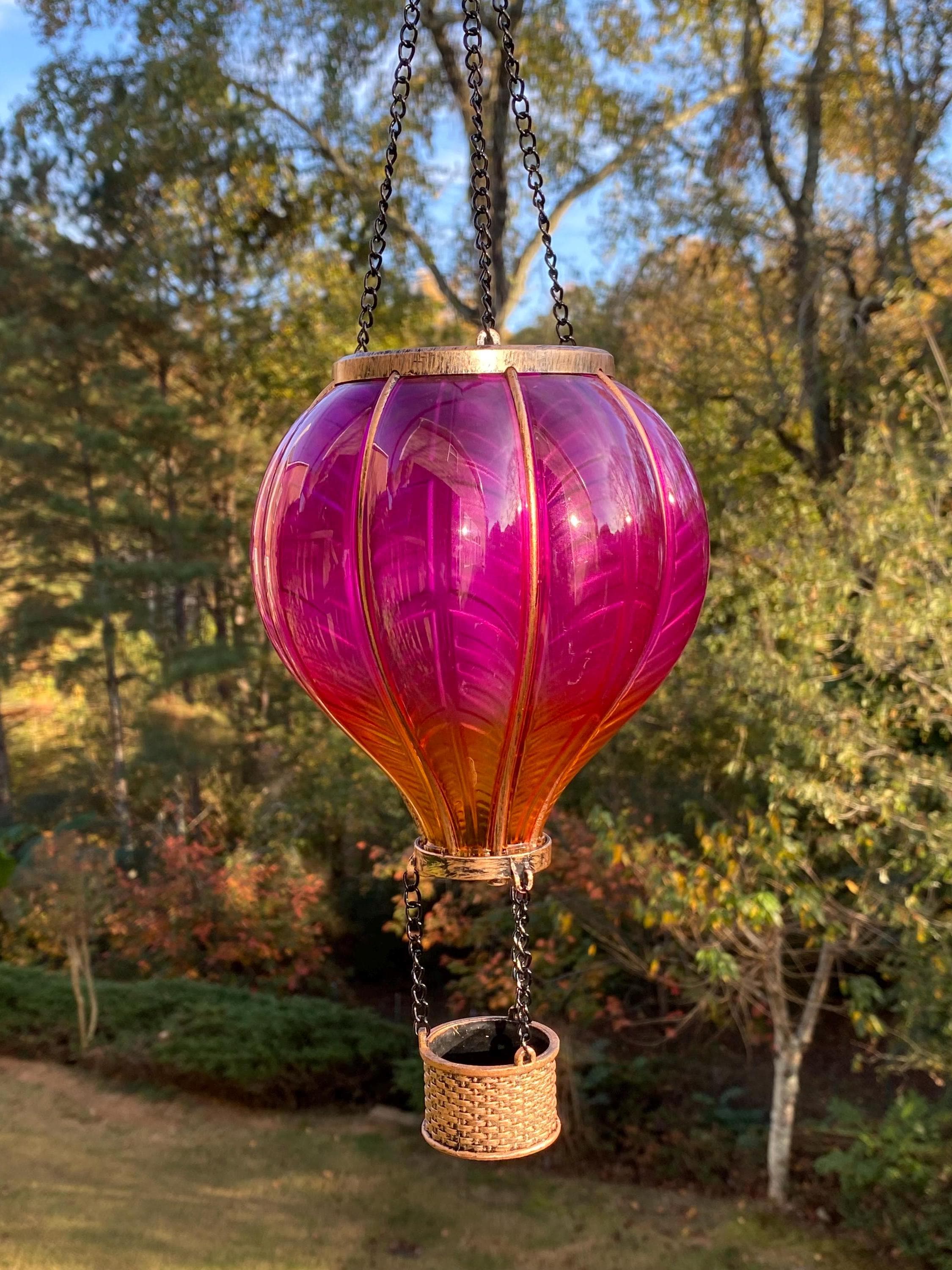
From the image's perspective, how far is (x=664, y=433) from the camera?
3.79ft

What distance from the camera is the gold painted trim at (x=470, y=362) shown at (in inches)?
Result: 41.7

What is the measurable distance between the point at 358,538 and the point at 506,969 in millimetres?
5870

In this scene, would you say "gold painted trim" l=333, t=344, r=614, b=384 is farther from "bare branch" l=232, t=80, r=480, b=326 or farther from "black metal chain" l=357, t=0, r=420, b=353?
"bare branch" l=232, t=80, r=480, b=326

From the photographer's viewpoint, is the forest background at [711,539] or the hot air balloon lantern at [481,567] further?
the forest background at [711,539]

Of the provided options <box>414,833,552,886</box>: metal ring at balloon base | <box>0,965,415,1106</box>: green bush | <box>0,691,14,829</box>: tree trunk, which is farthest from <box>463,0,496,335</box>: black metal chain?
<box>0,691,14,829</box>: tree trunk

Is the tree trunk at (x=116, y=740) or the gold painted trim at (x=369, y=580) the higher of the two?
the gold painted trim at (x=369, y=580)

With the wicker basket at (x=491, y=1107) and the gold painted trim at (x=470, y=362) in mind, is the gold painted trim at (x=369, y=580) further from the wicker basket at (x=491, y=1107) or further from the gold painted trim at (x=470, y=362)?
the wicker basket at (x=491, y=1107)

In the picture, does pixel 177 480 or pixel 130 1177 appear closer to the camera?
pixel 130 1177

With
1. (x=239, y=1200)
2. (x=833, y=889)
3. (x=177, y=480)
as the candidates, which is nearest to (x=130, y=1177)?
(x=239, y=1200)

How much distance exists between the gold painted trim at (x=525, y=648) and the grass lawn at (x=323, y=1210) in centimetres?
550

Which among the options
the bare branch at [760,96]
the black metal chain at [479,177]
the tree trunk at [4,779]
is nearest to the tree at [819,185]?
the bare branch at [760,96]

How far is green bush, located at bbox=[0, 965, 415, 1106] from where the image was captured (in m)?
7.84

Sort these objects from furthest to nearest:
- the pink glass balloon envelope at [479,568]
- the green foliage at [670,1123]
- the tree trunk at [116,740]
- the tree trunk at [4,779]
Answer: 1. the tree trunk at [4,779]
2. the tree trunk at [116,740]
3. the green foliage at [670,1123]
4. the pink glass balloon envelope at [479,568]

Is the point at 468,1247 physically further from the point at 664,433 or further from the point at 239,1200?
the point at 664,433
